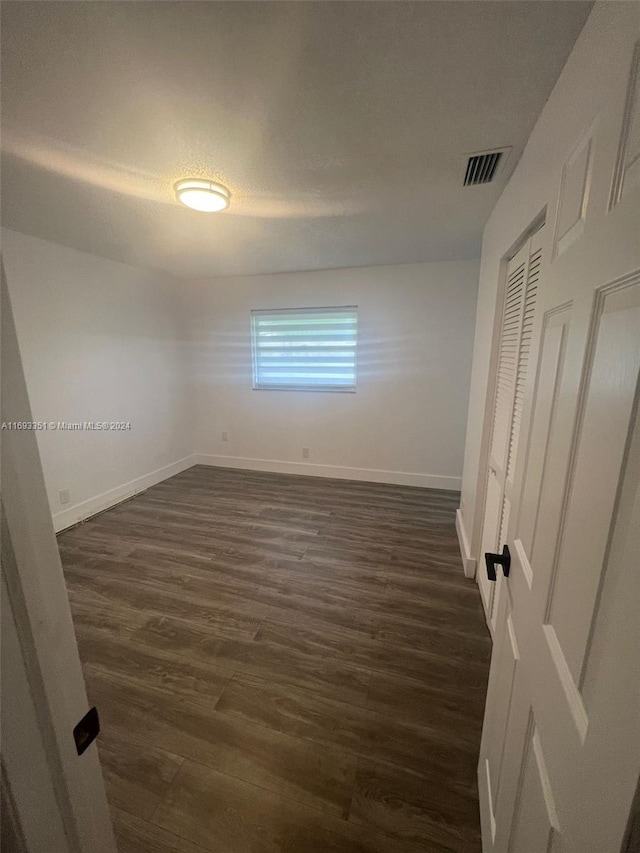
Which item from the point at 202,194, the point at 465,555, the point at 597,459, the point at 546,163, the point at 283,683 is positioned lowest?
the point at 283,683

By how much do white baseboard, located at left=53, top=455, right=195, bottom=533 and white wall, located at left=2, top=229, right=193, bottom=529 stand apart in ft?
0.03

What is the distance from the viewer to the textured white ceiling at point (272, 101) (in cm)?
89

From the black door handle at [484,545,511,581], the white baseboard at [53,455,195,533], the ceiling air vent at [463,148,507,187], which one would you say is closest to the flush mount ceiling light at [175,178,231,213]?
the ceiling air vent at [463,148,507,187]

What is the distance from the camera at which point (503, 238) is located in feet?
5.67

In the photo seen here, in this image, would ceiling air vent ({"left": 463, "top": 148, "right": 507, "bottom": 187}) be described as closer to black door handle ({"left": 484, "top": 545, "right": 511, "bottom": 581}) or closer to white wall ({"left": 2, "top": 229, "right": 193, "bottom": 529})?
black door handle ({"left": 484, "top": 545, "right": 511, "bottom": 581})

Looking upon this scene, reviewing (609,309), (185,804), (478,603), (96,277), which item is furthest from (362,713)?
(96,277)

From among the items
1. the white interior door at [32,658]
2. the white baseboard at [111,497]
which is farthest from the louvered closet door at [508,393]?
the white baseboard at [111,497]

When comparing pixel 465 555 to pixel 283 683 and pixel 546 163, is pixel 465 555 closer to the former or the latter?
pixel 283 683

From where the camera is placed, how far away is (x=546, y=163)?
1089 millimetres

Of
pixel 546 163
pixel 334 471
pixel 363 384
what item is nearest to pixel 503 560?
pixel 546 163

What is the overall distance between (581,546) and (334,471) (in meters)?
3.45

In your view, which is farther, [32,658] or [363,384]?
[363,384]

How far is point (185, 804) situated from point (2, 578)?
4.20 ft

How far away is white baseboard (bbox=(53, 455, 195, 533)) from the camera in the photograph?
2811 millimetres
